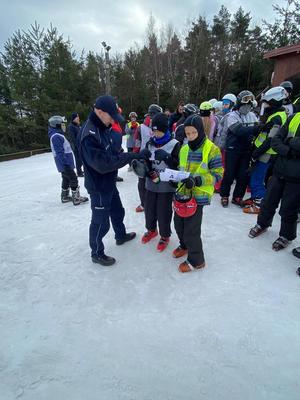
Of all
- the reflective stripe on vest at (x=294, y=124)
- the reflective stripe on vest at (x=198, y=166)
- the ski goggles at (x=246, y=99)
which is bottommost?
the reflective stripe on vest at (x=198, y=166)

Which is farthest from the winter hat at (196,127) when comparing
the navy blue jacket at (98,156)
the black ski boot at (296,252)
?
the black ski boot at (296,252)

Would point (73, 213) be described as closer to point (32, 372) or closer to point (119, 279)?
point (119, 279)

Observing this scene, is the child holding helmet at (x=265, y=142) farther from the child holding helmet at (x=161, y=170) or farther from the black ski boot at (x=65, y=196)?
the black ski boot at (x=65, y=196)

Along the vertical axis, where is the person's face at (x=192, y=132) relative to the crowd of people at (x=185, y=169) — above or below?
above

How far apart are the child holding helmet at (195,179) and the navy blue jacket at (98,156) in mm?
661

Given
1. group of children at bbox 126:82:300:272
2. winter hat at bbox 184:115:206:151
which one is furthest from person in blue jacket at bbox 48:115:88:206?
winter hat at bbox 184:115:206:151

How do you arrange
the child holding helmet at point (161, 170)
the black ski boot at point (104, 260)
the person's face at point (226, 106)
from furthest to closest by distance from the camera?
the person's face at point (226, 106) → the black ski boot at point (104, 260) → the child holding helmet at point (161, 170)

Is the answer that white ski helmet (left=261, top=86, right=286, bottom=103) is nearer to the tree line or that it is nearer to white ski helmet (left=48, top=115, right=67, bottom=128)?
white ski helmet (left=48, top=115, right=67, bottom=128)


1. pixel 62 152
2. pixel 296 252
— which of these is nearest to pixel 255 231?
pixel 296 252

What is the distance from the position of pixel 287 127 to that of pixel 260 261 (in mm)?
1605

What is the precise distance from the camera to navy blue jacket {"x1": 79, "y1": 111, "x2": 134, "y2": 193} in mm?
2455

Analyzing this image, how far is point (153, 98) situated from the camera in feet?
79.3

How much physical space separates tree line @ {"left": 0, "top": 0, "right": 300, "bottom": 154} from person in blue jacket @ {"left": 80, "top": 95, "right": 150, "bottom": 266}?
51.7ft

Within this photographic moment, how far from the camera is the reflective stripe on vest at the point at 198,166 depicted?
2.47 meters
